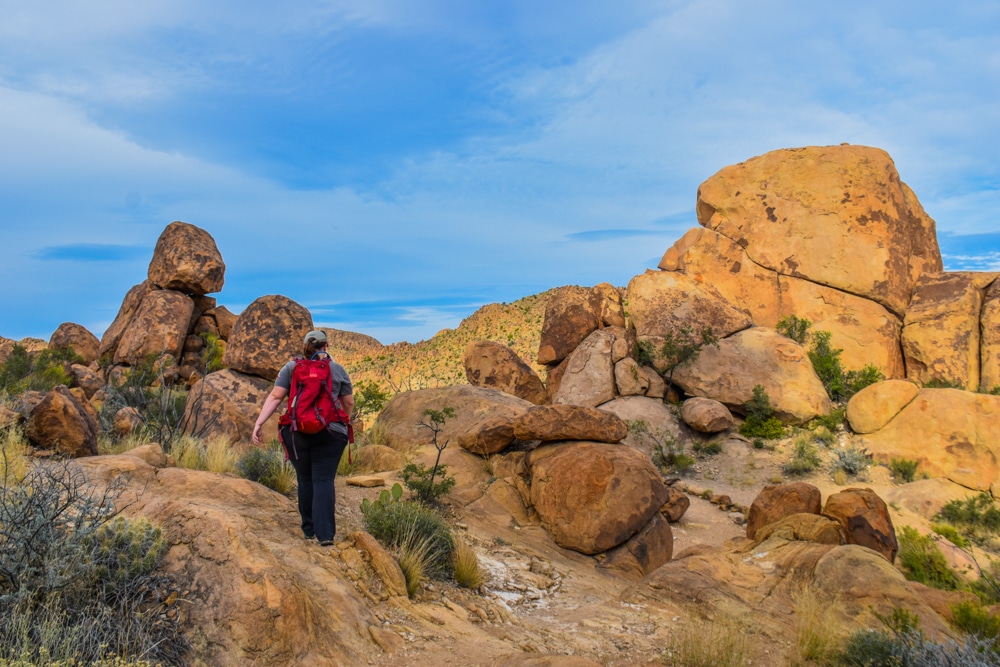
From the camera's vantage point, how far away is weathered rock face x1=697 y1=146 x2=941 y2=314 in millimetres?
23453

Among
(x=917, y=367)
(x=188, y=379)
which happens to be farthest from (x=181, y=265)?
(x=917, y=367)

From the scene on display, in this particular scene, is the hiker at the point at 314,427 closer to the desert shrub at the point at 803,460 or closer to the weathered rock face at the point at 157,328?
the desert shrub at the point at 803,460

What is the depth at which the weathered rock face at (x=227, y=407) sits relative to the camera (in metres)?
13.3

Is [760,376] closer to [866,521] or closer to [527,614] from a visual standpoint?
[866,521]

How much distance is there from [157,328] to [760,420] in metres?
17.1

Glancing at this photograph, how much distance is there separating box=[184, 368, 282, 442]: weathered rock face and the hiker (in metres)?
6.74

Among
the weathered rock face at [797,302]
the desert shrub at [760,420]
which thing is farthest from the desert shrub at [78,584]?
the weathered rock face at [797,302]

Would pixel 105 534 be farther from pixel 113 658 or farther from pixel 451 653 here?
pixel 451 653

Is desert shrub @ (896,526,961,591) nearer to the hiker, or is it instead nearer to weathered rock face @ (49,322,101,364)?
the hiker

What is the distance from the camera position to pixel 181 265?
20625 mm

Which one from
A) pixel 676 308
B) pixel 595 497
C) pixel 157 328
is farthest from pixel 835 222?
pixel 157 328

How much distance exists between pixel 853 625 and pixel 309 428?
203 inches

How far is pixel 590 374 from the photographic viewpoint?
21.4 m

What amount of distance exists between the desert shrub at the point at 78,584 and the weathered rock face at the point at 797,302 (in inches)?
835
